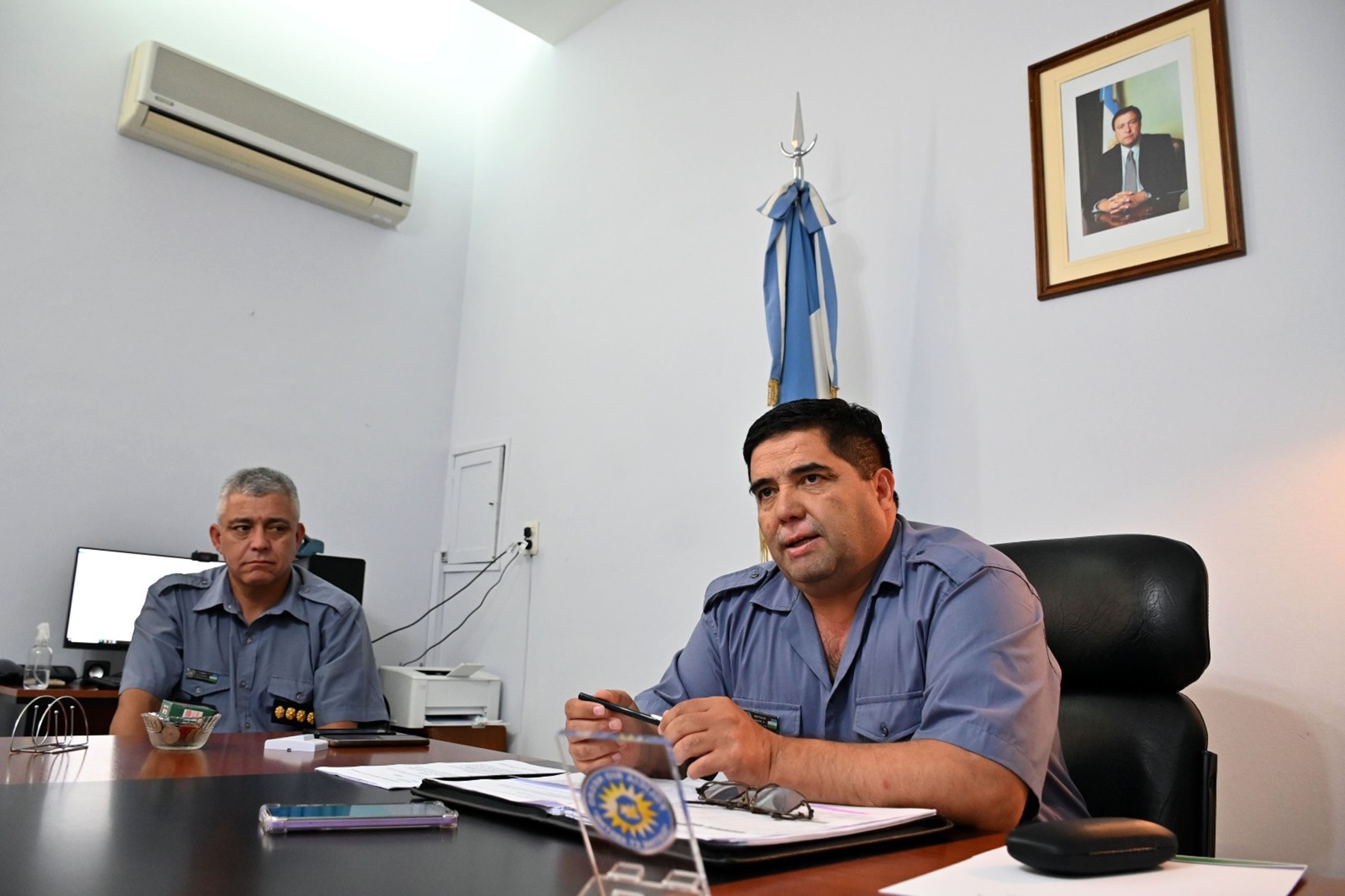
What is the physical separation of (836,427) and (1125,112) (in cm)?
131

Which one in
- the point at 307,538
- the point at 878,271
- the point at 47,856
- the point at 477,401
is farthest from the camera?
the point at 477,401

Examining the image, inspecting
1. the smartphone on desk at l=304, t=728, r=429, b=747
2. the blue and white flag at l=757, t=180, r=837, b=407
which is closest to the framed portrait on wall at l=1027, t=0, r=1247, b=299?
the blue and white flag at l=757, t=180, r=837, b=407

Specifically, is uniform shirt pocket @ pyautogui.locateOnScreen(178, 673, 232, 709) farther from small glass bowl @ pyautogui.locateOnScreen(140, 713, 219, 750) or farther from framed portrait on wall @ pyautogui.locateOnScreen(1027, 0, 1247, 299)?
framed portrait on wall @ pyautogui.locateOnScreen(1027, 0, 1247, 299)

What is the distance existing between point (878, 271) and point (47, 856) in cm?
237

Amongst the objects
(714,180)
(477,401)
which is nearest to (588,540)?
(477,401)

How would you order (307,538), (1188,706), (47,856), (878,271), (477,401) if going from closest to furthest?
(47,856) < (1188,706) < (878,271) < (307,538) < (477,401)

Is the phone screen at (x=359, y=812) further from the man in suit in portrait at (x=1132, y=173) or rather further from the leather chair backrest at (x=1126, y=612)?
the man in suit in portrait at (x=1132, y=173)

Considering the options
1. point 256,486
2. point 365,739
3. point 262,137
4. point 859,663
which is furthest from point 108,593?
point 859,663

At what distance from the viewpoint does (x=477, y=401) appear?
4.08 metres

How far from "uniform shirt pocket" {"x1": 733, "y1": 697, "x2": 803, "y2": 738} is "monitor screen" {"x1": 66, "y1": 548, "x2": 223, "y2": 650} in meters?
2.27

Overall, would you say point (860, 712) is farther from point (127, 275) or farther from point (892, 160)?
point (127, 275)

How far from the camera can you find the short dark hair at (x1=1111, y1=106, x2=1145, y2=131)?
7.18 feet

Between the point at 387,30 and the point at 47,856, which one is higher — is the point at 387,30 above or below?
above

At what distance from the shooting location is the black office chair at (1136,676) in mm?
1188
